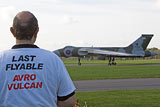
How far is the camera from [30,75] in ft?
7.84

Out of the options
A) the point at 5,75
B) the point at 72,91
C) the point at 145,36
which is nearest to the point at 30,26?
the point at 5,75

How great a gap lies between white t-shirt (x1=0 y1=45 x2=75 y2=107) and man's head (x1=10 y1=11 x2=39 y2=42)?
0.32ft

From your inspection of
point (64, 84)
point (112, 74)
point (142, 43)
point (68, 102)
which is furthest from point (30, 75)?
point (142, 43)

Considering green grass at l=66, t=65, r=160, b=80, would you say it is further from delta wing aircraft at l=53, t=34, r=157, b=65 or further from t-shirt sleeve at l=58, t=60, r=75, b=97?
delta wing aircraft at l=53, t=34, r=157, b=65

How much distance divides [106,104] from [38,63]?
7876mm

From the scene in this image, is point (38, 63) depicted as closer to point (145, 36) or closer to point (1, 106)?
point (1, 106)

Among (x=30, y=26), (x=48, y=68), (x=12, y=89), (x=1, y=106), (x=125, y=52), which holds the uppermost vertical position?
(x=30, y=26)

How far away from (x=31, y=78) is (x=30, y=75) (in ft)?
0.09

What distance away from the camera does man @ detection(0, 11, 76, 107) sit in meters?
2.38

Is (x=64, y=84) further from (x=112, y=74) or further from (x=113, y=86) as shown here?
(x=112, y=74)

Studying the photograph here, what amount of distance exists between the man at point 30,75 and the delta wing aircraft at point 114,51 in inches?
2057

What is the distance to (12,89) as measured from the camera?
7.82 ft

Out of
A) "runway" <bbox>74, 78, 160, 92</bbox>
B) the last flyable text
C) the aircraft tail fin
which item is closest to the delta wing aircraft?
the aircraft tail fin

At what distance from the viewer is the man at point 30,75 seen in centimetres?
238
